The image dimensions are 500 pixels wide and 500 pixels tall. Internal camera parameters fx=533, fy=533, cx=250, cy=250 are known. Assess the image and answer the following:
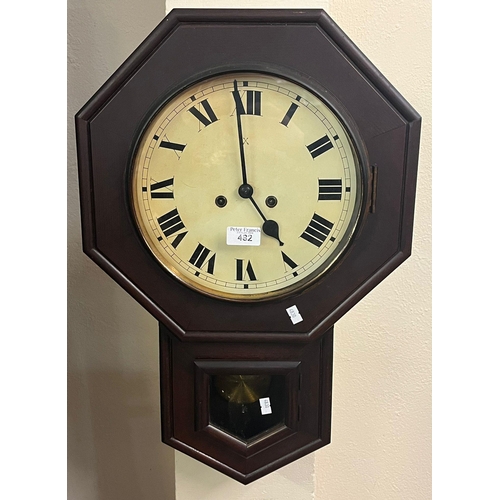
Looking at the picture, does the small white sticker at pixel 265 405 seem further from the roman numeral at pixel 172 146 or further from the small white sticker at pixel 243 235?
the roman numeral at pixel 172 146

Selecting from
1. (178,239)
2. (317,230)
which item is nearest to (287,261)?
(317,230)

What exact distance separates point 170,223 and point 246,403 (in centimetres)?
33

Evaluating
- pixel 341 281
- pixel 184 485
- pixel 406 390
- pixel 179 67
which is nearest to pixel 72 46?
pixel 179 67

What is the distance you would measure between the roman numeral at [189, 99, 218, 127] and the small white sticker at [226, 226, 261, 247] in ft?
0.54

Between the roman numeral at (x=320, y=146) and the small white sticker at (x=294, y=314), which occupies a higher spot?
the roman numeral at (x=320, y=146)

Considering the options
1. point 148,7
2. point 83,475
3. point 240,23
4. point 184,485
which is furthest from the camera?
point 83,475

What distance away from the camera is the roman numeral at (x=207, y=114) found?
2.63 feet

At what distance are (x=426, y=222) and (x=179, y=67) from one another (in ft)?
2.16

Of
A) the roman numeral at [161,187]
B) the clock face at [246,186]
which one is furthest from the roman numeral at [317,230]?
the roman numeral at [161,187]

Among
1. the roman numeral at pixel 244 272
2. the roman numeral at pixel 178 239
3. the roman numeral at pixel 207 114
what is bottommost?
the roman numeral at pixel 244 272

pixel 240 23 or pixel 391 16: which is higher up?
pixel 391 16

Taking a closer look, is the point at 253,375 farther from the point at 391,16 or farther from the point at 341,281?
the point at 391,16

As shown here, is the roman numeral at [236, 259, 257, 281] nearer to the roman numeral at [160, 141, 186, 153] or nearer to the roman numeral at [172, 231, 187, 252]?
the roman numeral at [172, 231, 187, 252]

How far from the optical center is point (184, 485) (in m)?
1.04
